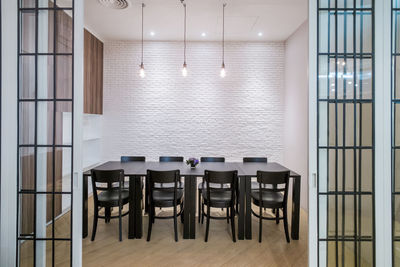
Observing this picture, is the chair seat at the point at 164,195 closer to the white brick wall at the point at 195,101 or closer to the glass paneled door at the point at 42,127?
the glass paneled door at the point at 42,127

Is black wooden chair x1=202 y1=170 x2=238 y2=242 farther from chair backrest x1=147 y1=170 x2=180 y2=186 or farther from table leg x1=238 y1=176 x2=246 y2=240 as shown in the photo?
chair backrest x1=147 y1=170 x2=180 y2=186

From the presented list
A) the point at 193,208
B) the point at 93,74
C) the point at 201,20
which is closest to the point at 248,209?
the point at 193,208

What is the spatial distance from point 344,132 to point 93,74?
15.7ft

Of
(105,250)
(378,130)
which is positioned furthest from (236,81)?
(105,250)

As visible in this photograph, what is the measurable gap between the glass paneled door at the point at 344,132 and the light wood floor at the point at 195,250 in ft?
2.79

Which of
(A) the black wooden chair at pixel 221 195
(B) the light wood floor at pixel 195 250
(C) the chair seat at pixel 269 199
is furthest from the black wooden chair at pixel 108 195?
(C) the chair seat at pixel 269 199

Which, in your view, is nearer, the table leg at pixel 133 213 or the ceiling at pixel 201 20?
the table leg at pixel 133 213

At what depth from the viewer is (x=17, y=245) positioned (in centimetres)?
199

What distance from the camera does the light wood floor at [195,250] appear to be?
8.63ft

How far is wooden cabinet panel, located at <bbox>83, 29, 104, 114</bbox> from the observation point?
4574 mm

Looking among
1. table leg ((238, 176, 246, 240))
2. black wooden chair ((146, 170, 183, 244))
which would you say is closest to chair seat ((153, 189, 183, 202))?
black wooden chair ((146, 170, 183, 244))

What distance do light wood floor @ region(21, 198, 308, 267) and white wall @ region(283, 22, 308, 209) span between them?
1.41 meters

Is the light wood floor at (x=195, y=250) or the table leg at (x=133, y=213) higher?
the table leg at (x=133, y=213)

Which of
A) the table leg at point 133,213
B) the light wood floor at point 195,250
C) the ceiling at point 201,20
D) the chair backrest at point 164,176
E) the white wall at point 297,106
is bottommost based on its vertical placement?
the light wood floor at point 195,250
